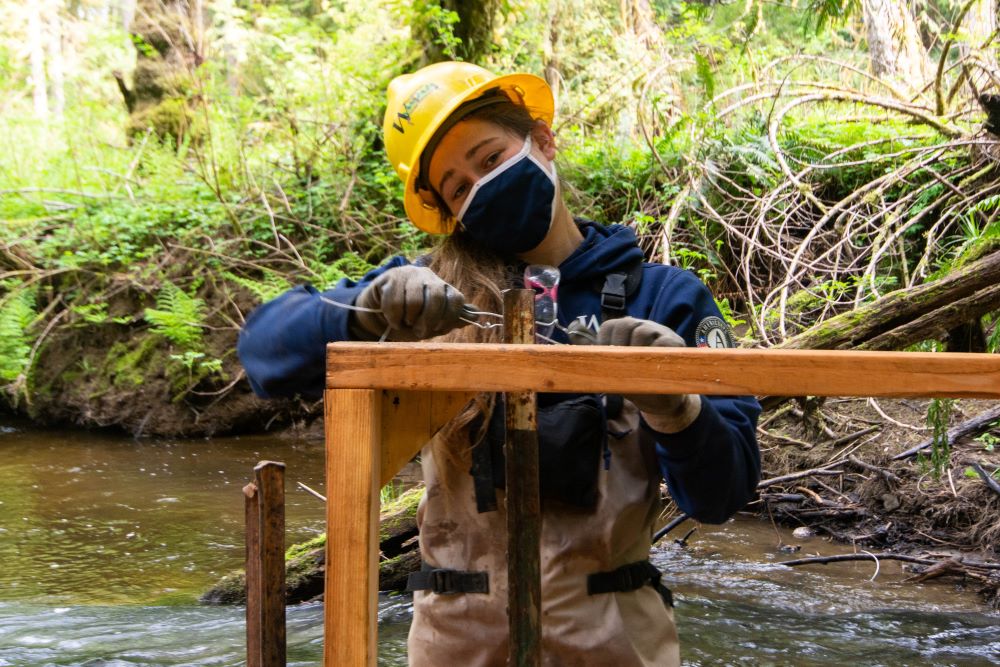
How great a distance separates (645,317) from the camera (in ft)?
6.60

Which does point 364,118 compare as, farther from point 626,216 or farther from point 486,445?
point 486,445

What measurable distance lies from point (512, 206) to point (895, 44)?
7.90 metres

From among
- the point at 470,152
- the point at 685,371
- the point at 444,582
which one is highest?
the point at 470,152

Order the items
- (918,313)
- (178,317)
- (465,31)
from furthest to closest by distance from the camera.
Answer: (465,31) < (178,317) < (918,313)

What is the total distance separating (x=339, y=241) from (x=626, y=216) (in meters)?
2.64

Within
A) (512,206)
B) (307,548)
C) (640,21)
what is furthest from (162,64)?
(512,206)

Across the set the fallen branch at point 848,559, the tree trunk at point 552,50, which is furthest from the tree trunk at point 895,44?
the fallen branch at point 848,559

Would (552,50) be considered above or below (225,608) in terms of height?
above

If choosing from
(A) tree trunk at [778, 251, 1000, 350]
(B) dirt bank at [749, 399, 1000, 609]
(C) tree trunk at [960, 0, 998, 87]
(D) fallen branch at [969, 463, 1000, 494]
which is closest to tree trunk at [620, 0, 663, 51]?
(C) tree trunk at [960, 0, 998, 87]

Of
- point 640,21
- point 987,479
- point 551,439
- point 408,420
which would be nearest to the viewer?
point 408,420

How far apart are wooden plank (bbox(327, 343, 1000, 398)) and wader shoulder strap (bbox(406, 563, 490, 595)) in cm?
83

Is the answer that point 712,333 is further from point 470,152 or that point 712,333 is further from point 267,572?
point 267,572

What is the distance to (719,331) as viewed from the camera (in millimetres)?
1935

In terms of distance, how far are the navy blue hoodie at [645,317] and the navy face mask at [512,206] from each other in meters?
0.13
